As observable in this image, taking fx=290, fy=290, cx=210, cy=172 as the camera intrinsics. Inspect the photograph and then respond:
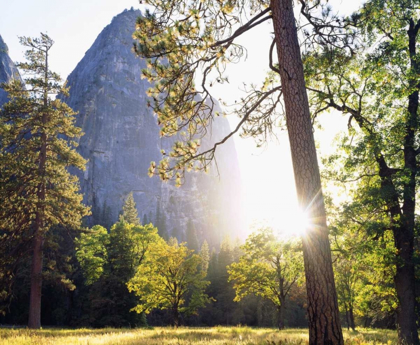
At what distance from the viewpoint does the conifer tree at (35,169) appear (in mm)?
14562

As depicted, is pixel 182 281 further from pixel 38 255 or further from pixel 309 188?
pixel 309 188

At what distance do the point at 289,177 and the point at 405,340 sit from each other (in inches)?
237

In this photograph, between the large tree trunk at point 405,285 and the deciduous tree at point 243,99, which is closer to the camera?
the deciduous tree at point 243,99

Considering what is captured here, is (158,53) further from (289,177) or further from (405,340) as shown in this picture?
(405,340)

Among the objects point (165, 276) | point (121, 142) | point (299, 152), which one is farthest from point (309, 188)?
point (121, 142)

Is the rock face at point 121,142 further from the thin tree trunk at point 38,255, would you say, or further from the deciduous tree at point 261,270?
the thin tree trunk at point 38,255

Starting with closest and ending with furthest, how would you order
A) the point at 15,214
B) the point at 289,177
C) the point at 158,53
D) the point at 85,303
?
the point at 158,53, the point at 289,177, the point at 15,214, the point at 85,303

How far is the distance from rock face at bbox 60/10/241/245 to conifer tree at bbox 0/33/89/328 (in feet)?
266

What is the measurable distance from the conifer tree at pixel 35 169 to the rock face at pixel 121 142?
8101 cm

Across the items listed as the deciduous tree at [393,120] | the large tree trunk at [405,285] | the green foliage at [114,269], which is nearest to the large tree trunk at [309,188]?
the deciduous tree at [393,120]

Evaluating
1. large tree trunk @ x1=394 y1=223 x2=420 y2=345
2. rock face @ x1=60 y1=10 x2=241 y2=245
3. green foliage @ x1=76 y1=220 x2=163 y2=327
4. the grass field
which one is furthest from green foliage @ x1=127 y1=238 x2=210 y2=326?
rock face @ x1=60 y1=10 x2=241 y2=245

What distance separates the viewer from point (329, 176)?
455 inches

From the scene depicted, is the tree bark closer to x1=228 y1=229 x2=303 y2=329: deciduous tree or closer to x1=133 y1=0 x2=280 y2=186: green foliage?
x1=133 y1=0 x2=280 y2=186: green foliage

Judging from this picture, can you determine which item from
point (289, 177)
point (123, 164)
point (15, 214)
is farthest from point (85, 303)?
point (123, 164)
